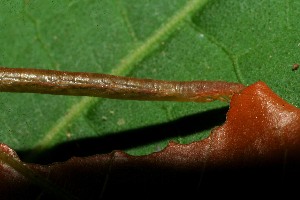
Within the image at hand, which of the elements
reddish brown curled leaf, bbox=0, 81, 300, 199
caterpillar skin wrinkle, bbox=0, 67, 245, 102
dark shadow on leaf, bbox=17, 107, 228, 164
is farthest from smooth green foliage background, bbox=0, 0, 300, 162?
reddish brown curled leaf, bbox=0, 81, 300, 199

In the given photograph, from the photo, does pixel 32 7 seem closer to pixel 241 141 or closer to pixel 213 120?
pixel 213 120

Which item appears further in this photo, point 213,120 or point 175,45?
point 175,45

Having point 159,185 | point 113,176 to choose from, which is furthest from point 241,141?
point 113,176

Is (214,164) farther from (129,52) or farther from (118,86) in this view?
(129,52)

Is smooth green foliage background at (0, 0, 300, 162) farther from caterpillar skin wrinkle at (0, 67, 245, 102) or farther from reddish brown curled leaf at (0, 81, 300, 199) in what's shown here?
reddish brown curled leaf at (0, 81, 300, 199)

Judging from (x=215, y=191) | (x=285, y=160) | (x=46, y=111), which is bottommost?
(x=46, y=111)

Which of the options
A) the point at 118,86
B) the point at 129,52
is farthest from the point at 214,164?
the point at 129,52
